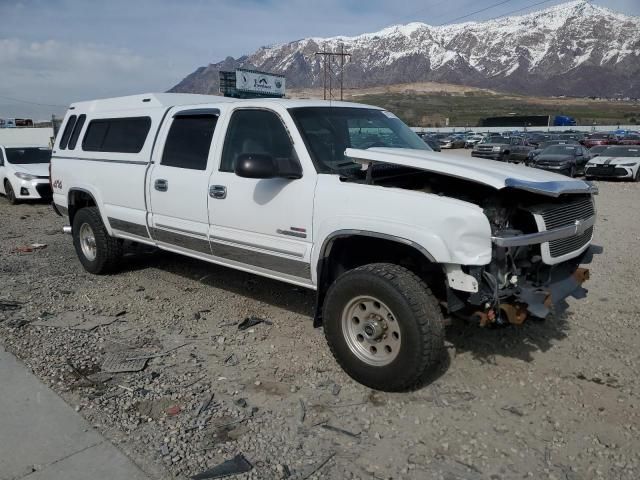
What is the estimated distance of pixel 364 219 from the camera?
3660 mm

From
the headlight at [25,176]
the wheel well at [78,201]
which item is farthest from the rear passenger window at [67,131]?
the headlight at [25,176]

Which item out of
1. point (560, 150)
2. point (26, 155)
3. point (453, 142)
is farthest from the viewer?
point (453, 142)

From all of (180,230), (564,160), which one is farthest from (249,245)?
(564,160)

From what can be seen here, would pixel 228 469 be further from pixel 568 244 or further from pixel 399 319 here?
pixel 568 244

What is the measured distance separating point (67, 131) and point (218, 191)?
3.50m

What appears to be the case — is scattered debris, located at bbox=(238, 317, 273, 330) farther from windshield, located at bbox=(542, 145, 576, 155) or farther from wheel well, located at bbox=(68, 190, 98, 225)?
windshield, located at bbox=(542, 145, 576, 155)

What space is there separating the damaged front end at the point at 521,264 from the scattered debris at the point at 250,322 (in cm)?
203

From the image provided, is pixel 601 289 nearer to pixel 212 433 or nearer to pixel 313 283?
pixel 313 283

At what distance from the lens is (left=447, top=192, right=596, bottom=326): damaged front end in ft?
11.2

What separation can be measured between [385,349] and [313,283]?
0.80 metres

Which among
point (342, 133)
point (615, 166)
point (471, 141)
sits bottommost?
point (471, 141)

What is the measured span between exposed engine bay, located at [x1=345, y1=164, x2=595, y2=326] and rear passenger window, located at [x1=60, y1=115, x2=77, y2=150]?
4598 mm

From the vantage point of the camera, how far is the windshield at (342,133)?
4.23 m

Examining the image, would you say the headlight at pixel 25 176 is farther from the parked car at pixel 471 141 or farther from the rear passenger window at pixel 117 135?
the parked car at pixel 471 141
